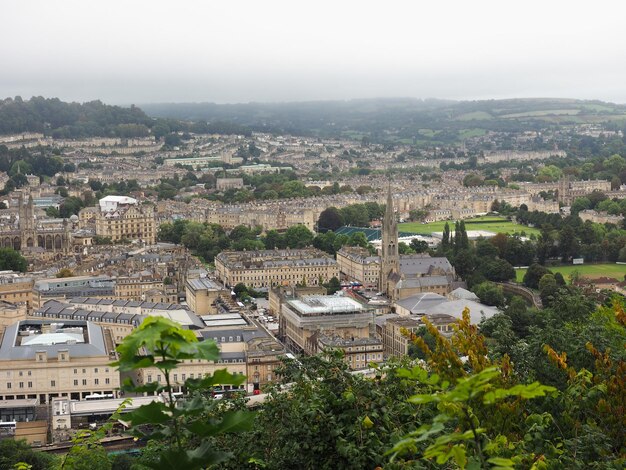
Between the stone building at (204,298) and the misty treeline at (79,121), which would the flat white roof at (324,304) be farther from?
the misty treeline at (79,121)

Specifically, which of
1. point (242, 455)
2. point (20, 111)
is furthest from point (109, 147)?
point (242, 455)

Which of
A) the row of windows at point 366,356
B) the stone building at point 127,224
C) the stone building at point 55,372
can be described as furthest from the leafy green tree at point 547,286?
the stone building at point 127,224

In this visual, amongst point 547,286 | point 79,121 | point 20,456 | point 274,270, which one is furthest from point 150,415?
point 79,121

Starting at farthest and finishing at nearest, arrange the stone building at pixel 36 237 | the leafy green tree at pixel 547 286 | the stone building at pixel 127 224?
the stone building at pixel 127 224
the stone building at pixel 36 237
the leafy green tree at pixel 547 286

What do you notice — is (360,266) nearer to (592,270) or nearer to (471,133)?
(592,270)

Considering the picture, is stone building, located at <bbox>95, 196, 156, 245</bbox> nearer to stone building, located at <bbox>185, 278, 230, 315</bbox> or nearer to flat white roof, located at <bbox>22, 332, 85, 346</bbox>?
stone building, located at <bbox>185, 278, 230, 315</bbox>

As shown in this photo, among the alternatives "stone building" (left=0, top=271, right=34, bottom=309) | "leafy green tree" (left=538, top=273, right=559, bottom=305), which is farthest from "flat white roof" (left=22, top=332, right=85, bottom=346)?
"leafy green tree" (left=538, top=273, right=559, bottom=305)
